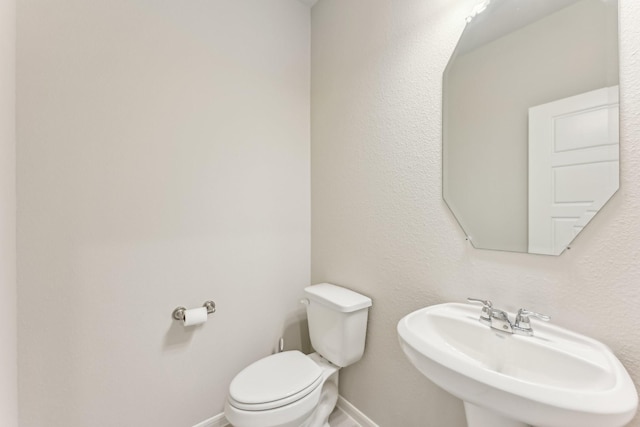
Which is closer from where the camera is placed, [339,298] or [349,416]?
[339,298]

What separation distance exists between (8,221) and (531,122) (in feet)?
6.33

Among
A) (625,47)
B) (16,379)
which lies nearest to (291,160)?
(625,47)

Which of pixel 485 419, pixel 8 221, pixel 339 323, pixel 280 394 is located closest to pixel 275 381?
pixel 280 394

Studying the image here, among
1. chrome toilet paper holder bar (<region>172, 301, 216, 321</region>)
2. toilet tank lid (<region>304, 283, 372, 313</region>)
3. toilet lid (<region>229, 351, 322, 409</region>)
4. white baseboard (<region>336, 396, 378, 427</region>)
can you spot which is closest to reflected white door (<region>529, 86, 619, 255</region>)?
toilet tank lid (<region>304, 283, 372, 313</region>)

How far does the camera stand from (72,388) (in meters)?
1.10

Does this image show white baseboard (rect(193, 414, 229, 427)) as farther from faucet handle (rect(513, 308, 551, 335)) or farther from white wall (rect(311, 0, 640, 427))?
faucet handle (rect(513, 308, 551, 335))

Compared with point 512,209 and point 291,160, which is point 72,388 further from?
point 512,209

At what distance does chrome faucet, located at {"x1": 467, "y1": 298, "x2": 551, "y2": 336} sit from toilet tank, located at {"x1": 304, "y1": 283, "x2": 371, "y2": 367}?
0.59m

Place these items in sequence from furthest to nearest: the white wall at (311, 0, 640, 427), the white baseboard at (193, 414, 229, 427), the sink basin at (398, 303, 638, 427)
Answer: the white baseboard at (193, 414, 229, 427)
the white wall at (311, 0, 640, 427)
the sink basin at (398, 303, 638, 427)

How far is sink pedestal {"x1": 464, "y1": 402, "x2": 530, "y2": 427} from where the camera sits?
784 millimetres

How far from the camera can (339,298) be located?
4.60 ft

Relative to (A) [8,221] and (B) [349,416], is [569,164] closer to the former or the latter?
(B) [349,416]

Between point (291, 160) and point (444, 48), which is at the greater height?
point (444, 48)

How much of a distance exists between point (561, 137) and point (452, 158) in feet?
1.13
